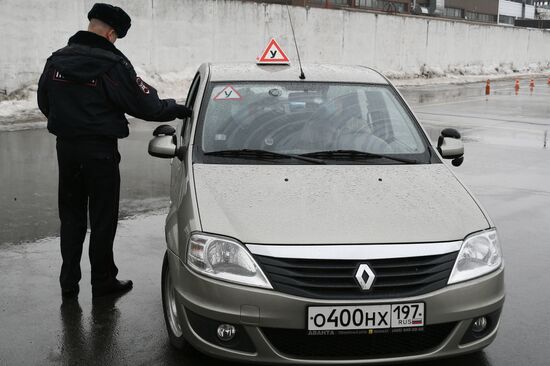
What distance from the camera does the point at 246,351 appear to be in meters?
3.39

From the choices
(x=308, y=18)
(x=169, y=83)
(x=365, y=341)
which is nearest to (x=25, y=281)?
(x=365, y=341)

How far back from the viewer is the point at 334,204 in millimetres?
3770

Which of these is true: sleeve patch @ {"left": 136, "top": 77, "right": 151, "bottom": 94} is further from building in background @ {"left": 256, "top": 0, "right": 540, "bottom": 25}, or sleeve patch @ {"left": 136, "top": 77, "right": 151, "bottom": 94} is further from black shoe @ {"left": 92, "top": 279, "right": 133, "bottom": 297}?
building in background @ {"left": 256, "top": 0, "right": 540, "bottom": 25}

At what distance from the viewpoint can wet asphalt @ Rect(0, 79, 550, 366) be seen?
13.5 ft

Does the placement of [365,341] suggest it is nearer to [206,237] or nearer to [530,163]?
[206,237]

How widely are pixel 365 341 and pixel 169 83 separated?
2028 cm

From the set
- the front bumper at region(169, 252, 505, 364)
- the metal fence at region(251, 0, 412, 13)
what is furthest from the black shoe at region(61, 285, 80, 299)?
the metal fence at region(251, 0, 412, 13)

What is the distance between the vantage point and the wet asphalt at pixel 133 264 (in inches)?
162

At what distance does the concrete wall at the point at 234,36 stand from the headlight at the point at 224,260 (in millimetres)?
15891

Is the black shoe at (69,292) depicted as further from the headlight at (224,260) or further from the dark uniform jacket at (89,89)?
the headlight at (224,260)

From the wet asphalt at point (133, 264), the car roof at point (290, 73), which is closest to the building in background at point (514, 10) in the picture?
the wet asphalt at point (133, 264)

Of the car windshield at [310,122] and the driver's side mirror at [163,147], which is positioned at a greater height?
the car windshield at [310,122]

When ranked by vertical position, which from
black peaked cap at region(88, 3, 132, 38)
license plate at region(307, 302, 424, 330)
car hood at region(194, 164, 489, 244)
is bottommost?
license plate at region(307, 302, 424, 330)

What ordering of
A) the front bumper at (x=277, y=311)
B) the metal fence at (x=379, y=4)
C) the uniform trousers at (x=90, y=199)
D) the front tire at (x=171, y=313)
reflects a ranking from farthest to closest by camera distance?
1. the metal fence at (x=379, y=4)
2. the uniform trousers at (x=90, y=199)
3. the front tire at (x=171, y=313)
4. the front bumper at (x=277, y=311)
